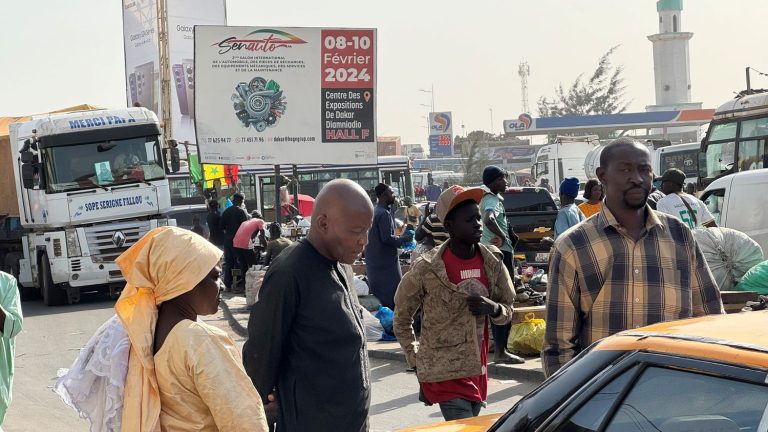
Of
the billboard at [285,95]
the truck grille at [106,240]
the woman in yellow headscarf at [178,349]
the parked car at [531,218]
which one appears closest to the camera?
the woman in yellow headscarf at [178,349]

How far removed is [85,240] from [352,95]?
6634 millimetres

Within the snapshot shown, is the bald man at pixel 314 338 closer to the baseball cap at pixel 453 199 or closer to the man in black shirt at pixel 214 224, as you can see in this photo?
the baseball cap at pixel 453 199

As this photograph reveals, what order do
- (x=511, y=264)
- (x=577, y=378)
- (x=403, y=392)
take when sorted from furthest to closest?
(x=511, y=264) < (x=403, y=392) < (x=577, y=378)

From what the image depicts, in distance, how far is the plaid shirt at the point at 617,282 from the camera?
457 centimetres

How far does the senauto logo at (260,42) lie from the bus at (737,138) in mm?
10546

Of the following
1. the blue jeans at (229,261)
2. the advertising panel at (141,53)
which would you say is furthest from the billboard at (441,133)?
the blue jeans at (229,261)

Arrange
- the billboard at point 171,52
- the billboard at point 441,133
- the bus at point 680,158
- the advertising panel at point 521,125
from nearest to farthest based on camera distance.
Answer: the bus at point 680,158, the billboard at point 171,52, the advertising panel at point 521,125, the billboard at point 441,133

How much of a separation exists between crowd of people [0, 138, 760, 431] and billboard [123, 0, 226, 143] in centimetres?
4684

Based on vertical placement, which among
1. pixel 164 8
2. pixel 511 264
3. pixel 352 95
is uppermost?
pixel 164 8

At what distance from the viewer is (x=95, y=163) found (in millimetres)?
20766

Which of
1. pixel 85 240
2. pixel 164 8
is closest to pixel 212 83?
pixel 85 240

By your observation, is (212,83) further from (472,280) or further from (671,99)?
(671,99)

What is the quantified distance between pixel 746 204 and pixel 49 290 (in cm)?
1255

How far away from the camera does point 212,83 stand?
2364 cm
